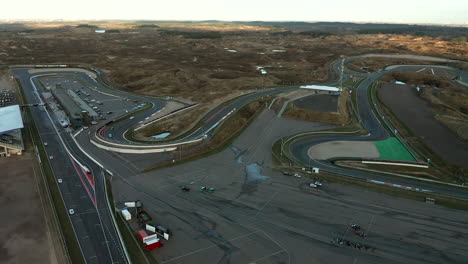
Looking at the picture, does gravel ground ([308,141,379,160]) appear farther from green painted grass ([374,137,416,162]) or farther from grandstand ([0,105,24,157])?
grandstand ([0,105,24,157])

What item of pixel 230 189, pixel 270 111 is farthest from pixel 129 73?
pixel 230 189

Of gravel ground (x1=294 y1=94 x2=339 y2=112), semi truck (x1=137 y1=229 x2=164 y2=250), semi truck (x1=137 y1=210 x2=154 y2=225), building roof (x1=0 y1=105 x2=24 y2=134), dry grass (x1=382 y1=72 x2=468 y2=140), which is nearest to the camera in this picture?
semi truck (x1=137 y1=229 x2=164 y2=250)

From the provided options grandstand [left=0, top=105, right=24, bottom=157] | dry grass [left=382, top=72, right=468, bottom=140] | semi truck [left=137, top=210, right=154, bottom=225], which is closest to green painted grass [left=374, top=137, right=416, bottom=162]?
dry grass [left=382, top=72, right=468, bottom=140]

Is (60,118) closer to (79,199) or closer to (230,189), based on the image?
(79,199)

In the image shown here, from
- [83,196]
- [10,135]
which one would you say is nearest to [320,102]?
[83,196]

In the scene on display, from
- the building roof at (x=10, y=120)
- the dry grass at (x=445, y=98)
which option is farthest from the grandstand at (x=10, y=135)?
the dry grass at (x=445, y=98)

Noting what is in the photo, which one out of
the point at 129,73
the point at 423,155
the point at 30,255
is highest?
the point at 129,73
